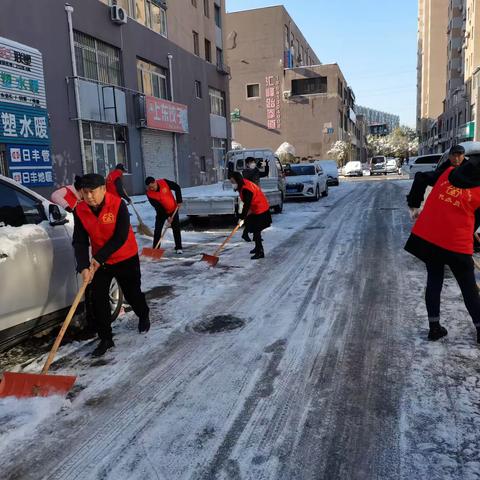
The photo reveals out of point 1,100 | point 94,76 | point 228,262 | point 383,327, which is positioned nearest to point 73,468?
point 383,327

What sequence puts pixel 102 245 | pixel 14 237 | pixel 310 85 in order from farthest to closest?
1. pixel 310 85
2. pixel 102 245
3. pixel 14 237

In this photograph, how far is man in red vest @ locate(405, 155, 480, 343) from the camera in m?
3.90

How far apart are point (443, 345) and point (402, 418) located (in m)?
1.36

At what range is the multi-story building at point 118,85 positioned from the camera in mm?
14422

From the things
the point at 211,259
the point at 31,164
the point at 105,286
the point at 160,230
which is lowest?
the point at 211,259

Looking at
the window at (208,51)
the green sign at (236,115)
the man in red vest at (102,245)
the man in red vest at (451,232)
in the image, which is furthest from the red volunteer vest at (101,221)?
the green sign at (236,115)

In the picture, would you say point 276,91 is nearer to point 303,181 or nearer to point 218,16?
point 218,16

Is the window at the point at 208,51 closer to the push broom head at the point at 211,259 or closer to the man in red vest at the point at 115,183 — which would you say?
the man in red vest at the point at 115,183

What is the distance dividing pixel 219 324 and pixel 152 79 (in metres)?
21.1

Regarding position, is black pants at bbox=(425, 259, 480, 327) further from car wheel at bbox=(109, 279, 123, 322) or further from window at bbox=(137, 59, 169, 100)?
window at bbox=(137, 59, 169, 100)

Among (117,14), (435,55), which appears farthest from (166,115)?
(435,55)

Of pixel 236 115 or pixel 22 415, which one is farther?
pixel 236 115

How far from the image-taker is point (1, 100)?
13.2 meters

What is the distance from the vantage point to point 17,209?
3.99m
